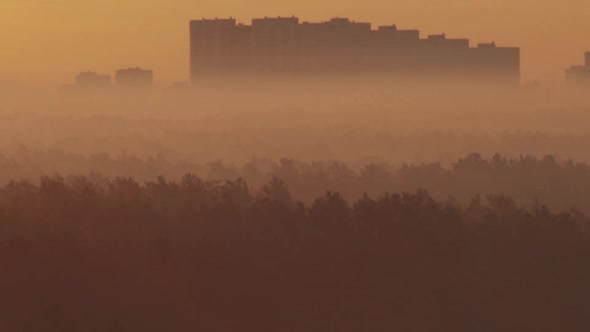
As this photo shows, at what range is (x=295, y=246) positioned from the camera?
60.0 metres

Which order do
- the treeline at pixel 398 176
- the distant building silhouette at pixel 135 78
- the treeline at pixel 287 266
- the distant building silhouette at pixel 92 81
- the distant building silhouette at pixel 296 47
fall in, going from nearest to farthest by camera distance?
the treeline at pixel 287 266, the treeline at pixel 398 176, the distant building silhouette at pixel 296 47, the distant building silhouette at pixel 135 78, the distant building silhouette at pixel 92 81

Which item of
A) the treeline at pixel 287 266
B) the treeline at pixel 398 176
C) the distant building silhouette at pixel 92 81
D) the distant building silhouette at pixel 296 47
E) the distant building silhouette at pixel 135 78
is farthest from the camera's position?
the distant building silhouette at pixel 92 81

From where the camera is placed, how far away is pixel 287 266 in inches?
2200

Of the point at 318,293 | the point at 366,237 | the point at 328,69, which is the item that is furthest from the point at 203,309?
the point at 328,69

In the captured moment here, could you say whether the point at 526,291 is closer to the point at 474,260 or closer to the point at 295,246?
the point at 474,260

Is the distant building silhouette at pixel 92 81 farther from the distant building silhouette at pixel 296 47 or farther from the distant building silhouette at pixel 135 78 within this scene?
the distant building silhouette at pixel 296 47

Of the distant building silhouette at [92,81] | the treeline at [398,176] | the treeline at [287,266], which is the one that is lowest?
the treeline at [287,266]

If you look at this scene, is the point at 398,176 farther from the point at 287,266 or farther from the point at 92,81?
the point at 92,81

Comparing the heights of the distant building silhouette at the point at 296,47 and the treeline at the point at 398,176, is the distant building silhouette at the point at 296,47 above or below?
above

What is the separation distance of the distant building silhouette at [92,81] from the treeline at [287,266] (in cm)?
11504

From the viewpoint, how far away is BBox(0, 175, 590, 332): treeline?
49094mm

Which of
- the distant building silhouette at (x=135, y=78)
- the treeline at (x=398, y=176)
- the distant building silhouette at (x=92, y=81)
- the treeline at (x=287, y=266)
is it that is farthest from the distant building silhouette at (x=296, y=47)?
the treeline at (x=287, y=266)

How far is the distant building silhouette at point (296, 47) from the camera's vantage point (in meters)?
149

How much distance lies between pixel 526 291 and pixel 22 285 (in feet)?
57.8
